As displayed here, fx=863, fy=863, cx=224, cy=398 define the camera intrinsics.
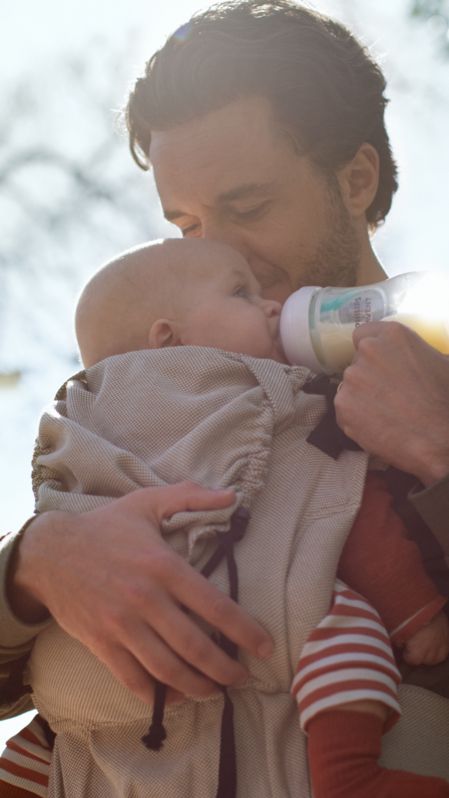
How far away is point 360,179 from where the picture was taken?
3.06 metres

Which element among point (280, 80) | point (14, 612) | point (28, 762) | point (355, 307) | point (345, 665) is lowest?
point (28, 762)

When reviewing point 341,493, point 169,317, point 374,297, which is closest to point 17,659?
point 341,493

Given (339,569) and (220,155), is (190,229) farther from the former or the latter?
(339,569)

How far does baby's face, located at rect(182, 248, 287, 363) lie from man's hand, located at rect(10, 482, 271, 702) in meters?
0.58

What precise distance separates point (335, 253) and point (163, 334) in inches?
38.1

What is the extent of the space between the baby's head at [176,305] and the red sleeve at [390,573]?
57 cm

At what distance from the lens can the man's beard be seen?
2676 millimetres

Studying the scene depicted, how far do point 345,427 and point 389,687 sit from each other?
0.50 m

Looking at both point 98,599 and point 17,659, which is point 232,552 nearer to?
point 98,599

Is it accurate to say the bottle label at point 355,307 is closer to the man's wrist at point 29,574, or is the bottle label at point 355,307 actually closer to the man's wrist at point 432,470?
the man's wrist at point 432,470

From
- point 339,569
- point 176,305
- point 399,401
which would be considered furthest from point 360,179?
point 339,569

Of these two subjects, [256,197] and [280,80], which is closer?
[256,197]

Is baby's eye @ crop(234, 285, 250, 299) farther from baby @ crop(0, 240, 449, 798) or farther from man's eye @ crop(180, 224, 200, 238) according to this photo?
man's eye @ crop(180, 224, 200, 238)

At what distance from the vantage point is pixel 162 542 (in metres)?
1.37
